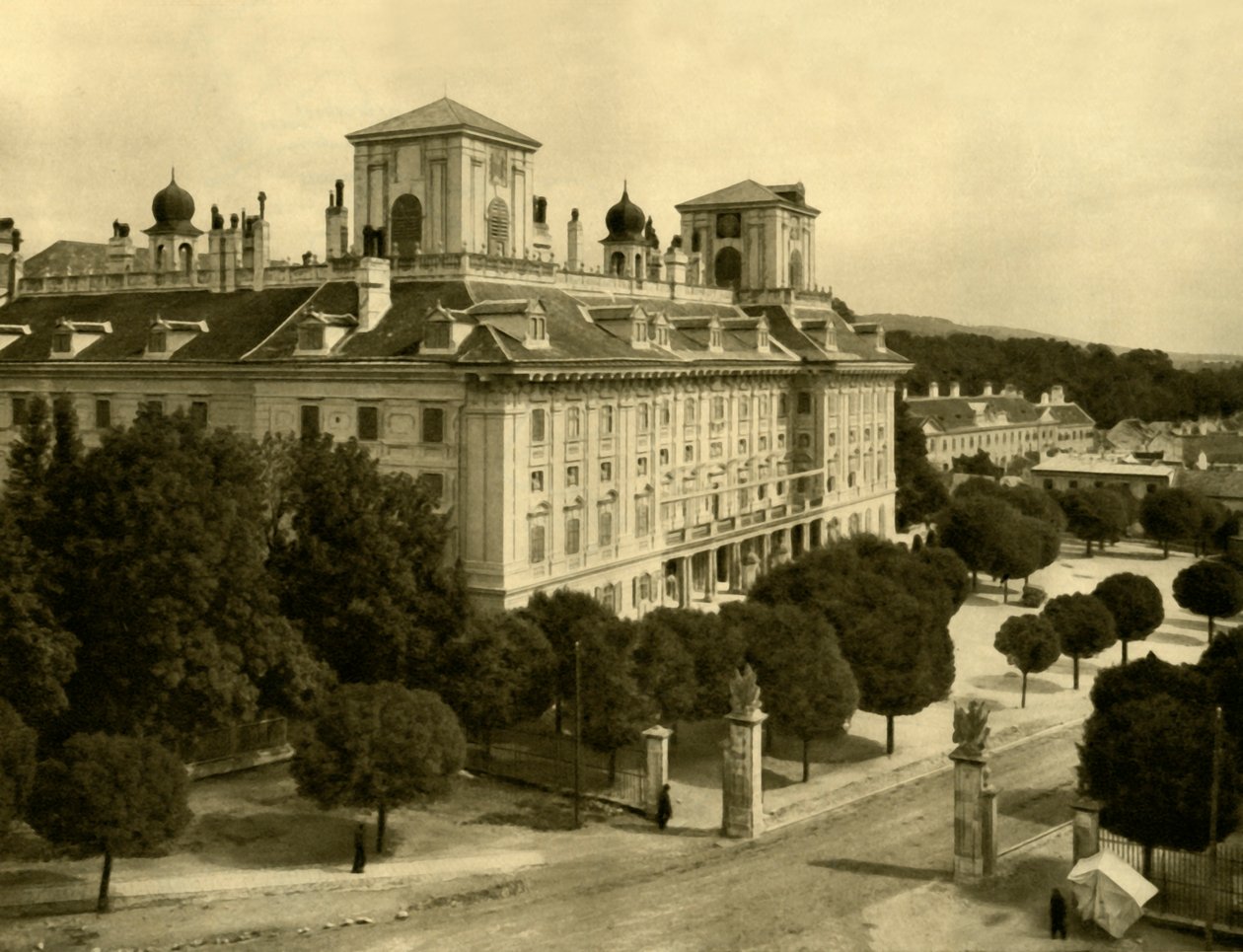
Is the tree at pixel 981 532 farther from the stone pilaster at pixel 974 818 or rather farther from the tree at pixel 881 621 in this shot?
the stone pilaster at pixel 974 818

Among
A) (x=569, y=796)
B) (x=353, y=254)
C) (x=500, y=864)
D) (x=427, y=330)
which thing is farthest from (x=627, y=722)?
(x=353, y=254)

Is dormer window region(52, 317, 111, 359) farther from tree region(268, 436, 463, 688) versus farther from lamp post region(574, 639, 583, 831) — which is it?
lamp post region(574, 639, 583, 831)

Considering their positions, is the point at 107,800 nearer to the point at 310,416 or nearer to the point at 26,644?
the point at 26,644

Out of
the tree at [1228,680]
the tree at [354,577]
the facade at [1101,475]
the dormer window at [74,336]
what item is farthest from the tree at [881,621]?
the facade at [1101,475]

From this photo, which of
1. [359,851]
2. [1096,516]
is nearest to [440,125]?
[359,851]

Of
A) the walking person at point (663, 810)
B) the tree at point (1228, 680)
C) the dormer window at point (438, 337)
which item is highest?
the dormer window at point (438, 337)

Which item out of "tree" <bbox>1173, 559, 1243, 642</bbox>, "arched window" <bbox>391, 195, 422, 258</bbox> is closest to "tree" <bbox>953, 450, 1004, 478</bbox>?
"tree" <bbox>1173, 559, 1243, 642</bbox>

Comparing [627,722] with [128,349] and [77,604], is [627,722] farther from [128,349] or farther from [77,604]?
[128,349]
